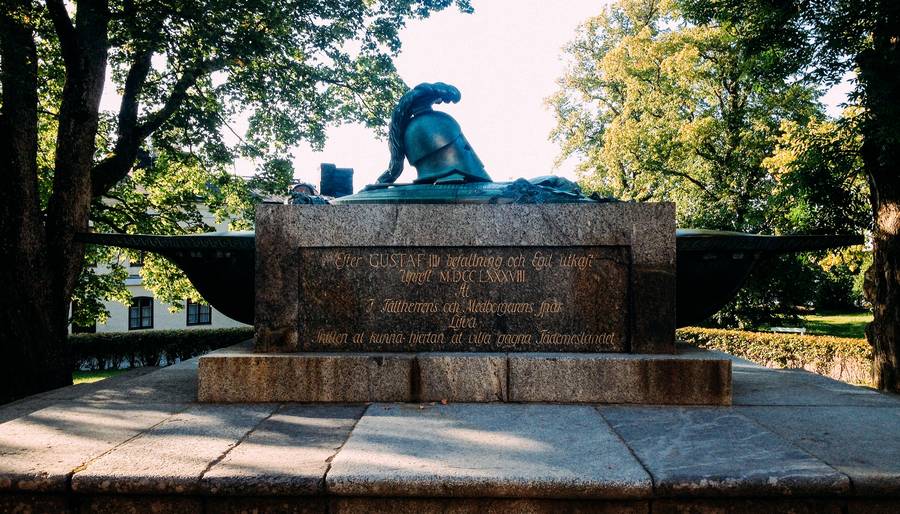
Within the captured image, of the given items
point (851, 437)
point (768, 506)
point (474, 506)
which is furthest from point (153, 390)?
point (851, 437)

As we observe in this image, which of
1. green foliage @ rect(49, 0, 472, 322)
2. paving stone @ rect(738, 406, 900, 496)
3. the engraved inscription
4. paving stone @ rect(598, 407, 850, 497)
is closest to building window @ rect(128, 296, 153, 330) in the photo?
green foliage @ rect(49, 0, 472, 322)

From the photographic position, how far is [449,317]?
4.92m

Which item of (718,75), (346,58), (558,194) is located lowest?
(558,194)

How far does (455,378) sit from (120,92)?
11.7m

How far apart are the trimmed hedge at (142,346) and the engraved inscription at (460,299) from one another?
735 inches

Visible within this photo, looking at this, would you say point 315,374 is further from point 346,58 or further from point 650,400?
point 346,58

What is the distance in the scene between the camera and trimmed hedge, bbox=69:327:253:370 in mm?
21625

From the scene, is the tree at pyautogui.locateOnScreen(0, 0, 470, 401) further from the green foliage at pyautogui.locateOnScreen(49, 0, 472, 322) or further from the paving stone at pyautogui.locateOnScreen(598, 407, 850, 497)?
the paving stone at pyautogui.locateOnScreen(598, 407, 850, 497)

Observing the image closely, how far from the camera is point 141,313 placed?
32.2 meters

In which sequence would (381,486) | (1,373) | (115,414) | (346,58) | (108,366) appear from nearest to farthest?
(381,486), (115,414), (1,373), (346,58), (108,366)

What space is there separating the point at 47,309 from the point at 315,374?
6094 millimetres

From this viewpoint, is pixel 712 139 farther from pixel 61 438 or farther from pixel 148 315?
pixel 148 315

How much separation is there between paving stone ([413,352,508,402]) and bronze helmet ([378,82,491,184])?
6.91 ft

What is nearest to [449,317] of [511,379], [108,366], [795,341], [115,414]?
[511,379]
